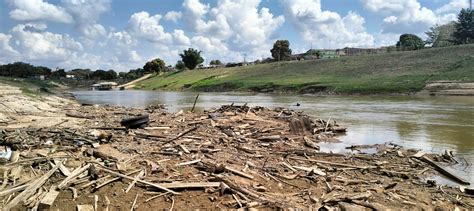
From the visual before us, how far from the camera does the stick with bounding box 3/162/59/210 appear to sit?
7697 millimetres

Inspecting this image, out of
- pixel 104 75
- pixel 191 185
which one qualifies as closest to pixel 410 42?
pixel 191 185

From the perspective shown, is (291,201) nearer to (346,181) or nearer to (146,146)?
(346,181)

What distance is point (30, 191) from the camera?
8172 millimetres

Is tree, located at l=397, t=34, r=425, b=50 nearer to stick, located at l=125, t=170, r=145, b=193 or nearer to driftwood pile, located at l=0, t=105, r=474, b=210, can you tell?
driftwood pile, located at l=0, t=105, r=474, b=210

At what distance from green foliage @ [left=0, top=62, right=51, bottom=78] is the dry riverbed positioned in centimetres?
14742

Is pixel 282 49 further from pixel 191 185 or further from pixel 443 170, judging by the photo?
pixel 191 185

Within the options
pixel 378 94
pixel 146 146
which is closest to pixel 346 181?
pixel 146 146

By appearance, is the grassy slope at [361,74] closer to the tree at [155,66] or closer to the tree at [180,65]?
the tree at [180,65]

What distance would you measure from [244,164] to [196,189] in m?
2.85

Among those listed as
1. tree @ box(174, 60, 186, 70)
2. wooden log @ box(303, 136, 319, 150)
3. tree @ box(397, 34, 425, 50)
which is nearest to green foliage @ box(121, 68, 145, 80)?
tree @ box(174, 60, 186, 70)

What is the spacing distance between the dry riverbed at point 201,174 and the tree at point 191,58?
132920 millimetres

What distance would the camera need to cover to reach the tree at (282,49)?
13612cm

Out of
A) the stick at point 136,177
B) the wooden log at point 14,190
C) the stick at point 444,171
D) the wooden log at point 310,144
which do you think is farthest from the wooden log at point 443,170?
the wooden log at point 14,190

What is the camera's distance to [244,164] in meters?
11.5
